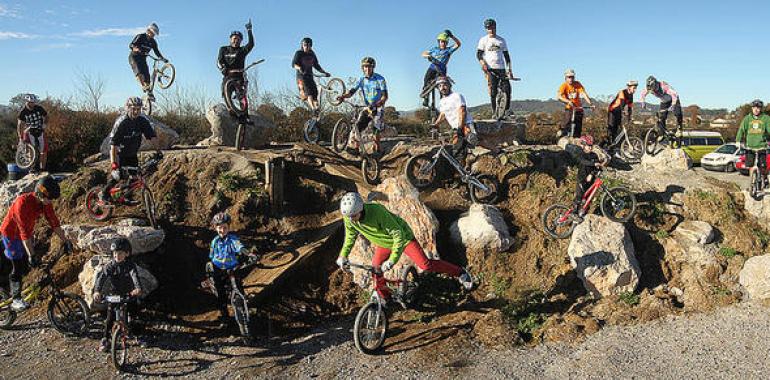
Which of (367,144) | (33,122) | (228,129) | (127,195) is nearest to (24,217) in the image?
(127,195)

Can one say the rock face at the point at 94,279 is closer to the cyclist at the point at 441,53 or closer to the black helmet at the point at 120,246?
the black helmet at the point at 120,246

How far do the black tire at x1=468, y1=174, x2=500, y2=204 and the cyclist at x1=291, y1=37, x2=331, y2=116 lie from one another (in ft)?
13.5

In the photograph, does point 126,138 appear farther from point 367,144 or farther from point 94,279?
point 367,144

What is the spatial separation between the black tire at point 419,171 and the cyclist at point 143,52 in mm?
7136

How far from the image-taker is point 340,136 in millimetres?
11406

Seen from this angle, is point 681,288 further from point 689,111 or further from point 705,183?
point 689,111

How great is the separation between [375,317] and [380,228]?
1180 millimetres

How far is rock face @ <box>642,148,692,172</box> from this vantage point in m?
11.8

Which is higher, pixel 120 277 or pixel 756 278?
pixel 120 277

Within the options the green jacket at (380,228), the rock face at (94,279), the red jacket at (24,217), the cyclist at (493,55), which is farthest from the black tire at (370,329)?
the cyclist at (493,55)

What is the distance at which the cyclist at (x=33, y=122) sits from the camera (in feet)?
37.1

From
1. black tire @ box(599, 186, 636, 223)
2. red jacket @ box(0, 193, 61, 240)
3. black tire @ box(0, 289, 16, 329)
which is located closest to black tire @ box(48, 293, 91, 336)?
black tire @ box(0, 289, 16, 329)

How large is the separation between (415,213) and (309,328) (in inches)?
109

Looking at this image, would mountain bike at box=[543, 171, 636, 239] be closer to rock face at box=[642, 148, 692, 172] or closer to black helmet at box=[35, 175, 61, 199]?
rock face at box=[642, 148, 692, 172]
